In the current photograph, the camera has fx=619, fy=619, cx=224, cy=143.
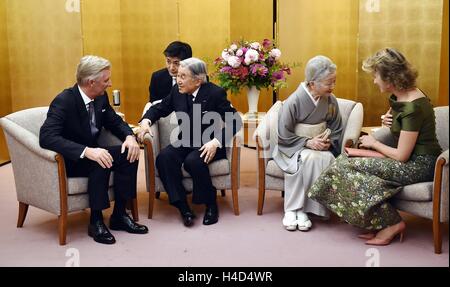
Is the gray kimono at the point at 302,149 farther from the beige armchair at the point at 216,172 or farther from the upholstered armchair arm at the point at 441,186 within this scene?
the upholstered armchair arm at the point at 441,186

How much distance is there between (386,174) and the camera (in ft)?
13.2

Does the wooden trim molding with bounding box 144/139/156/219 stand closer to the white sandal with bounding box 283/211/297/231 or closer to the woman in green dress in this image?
the white sandal with bounding box 283/211/297/231

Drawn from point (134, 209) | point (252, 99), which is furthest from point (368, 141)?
point (134, 209)

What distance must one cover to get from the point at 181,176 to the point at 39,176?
3.41ft

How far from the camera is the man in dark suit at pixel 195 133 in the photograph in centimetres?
461

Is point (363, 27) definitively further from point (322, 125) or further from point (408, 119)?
point (408, 119)

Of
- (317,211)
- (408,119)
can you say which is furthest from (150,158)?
(408,119)

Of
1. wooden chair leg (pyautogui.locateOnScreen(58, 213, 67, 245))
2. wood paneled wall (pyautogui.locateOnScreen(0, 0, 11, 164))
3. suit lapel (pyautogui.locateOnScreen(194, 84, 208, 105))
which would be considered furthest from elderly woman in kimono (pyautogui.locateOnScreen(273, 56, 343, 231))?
wood paneled wall (pyautogui.locateOnScreen(0, 0, 11, 164))

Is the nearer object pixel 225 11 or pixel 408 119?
pixel 408 119

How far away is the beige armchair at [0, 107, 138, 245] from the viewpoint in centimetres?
409

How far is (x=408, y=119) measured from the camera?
3984mm

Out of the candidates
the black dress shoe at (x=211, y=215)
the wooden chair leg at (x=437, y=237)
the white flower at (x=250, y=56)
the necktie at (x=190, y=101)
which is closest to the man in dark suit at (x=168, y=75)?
the white flower at (x=250, y=56)

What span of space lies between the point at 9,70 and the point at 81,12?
1.01 m
